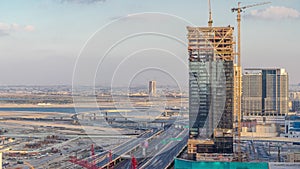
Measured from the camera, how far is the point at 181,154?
579 centimetres

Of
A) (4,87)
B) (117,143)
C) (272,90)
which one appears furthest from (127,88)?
(272,90)

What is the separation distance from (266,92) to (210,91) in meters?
9.95

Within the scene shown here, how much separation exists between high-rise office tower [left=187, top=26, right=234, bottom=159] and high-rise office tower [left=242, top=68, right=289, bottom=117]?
809cm

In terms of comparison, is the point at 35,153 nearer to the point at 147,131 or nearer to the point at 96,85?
the point at 147,131

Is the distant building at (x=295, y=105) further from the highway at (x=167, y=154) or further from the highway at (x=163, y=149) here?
the highway at (x=167, y=154)

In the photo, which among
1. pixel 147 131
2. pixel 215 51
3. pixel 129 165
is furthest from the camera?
pixel 147 131

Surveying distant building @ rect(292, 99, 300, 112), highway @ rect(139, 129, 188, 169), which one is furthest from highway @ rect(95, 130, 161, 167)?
distant building @ rect(292, 99, 300, 112)

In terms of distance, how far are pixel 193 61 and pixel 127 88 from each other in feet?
9.11

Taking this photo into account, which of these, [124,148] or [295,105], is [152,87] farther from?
[295,105]

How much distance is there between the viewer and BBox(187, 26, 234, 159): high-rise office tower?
Answer: 5.92m

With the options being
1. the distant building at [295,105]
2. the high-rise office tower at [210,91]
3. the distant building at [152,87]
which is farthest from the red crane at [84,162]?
the distant building at [295,105]

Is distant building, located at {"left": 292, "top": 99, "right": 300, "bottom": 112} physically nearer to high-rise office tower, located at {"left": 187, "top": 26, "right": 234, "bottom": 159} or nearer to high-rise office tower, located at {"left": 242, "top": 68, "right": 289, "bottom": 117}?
high-rise office tower, located at {"left": 242, "top": 68, "right": 289, "bottom": 117}

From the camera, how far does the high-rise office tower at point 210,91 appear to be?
5.92m

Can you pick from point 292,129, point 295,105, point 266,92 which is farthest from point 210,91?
point 295,105
